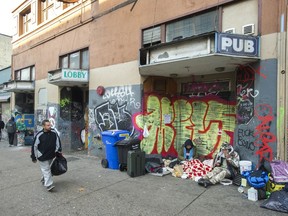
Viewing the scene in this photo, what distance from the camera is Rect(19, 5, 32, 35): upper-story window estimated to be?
1535cm

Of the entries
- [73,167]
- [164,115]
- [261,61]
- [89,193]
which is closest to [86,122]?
[73,167]

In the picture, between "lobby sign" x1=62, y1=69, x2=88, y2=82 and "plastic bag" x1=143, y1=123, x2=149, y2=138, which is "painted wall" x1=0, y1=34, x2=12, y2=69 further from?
"plastic bag" x1=143, y1=123, x2=149, y2=138

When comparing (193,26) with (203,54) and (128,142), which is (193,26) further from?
(128,142)

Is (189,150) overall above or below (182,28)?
below

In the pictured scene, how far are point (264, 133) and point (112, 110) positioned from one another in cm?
512

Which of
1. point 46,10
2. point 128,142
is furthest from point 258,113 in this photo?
point 46,10

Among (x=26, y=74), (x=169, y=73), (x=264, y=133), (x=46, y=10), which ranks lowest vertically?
(x=264, y=133)

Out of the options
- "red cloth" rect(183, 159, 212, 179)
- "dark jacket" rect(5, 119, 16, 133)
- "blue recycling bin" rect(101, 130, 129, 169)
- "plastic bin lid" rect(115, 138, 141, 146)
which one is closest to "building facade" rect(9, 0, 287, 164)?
"blue recycling bin" rect(101, 130, 129, 169)

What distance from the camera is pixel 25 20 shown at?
15852mm

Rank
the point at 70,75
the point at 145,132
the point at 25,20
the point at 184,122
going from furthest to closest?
the point at 25,20 → the point at 70,75 → the point at 184,122 → the point at 145,132

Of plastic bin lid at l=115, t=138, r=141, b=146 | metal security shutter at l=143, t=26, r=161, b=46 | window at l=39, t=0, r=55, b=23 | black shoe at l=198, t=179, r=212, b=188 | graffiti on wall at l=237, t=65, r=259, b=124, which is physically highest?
window at l=39, t=0, r=55, b=23

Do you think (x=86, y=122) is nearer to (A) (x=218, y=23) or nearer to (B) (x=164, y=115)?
(B) (x=164, y=115)

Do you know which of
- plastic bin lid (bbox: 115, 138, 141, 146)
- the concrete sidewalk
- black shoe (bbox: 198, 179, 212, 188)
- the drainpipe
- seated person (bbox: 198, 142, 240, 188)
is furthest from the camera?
plastic bin lid (bbox: 115, 138, 141, 146)

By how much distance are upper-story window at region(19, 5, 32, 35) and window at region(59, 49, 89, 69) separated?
5.45m
